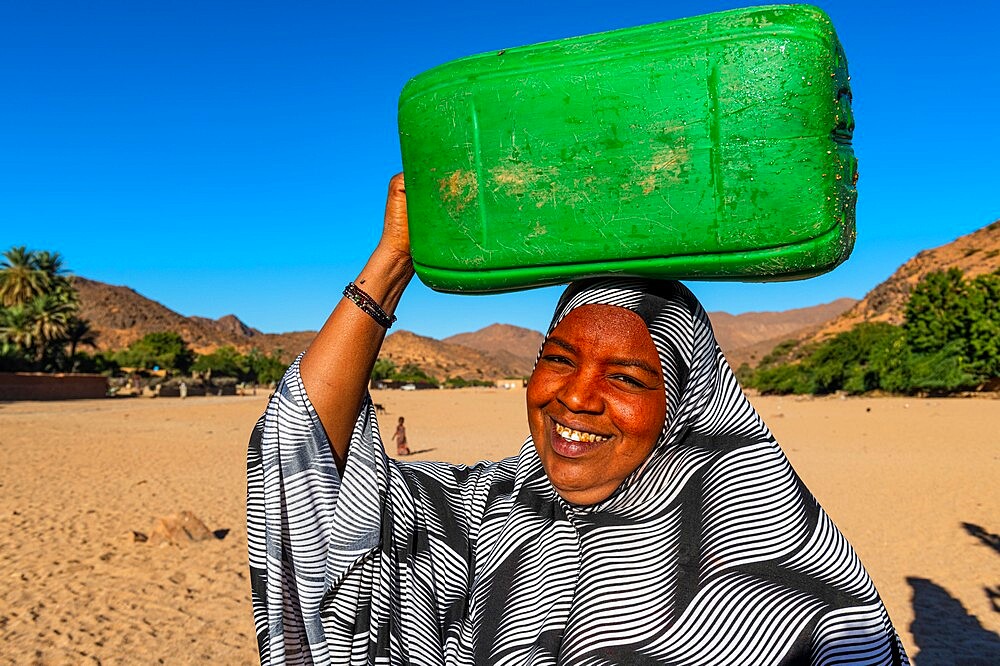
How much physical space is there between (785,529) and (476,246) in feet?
2.77

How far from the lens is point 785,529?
5.13 ft

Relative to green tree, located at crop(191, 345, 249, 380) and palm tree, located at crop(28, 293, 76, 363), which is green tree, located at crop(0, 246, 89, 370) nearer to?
palm tree, located at crop(28, 293, 76, 363)

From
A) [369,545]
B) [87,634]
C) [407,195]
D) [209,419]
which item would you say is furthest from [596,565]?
[209,419]

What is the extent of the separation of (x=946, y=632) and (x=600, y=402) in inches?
246

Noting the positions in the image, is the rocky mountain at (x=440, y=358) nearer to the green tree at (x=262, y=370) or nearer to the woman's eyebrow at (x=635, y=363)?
the green tree at (x=262, y=370)

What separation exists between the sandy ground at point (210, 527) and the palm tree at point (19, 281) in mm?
33784

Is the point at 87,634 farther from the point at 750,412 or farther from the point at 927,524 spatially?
the point at 927,524

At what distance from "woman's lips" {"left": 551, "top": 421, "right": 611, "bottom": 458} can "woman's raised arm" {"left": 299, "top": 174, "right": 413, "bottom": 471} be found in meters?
0.46

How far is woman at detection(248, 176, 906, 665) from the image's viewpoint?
5.09ft

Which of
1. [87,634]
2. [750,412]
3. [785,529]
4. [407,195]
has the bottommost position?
[87,634]

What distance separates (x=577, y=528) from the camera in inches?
68.7

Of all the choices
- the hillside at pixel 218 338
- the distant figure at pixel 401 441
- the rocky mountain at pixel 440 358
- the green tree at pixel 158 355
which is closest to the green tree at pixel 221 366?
the green tree at pixel 158 355

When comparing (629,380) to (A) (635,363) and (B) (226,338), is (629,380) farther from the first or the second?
(B) (226,338)

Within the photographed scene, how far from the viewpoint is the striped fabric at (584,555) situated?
154 cm
